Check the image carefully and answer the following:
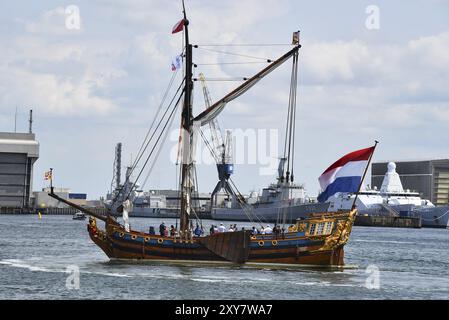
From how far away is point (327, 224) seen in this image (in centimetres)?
6556

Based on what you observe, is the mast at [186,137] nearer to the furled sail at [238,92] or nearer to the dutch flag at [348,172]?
the furled sail at [238,92]

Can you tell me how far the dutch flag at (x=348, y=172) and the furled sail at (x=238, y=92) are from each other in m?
9.05

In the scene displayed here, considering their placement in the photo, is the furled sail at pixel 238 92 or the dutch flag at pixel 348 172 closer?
the dutch flag at pixel 348 172

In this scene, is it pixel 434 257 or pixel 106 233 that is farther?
pixel 434 257

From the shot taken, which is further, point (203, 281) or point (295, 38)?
point (295, 38)

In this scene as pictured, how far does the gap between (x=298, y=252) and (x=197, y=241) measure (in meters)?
6.81

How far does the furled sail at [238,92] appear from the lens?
225ft

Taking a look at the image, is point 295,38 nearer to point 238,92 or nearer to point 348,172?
point 238,92

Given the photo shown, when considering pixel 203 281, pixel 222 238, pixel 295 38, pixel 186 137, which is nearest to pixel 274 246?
pixel 222 238

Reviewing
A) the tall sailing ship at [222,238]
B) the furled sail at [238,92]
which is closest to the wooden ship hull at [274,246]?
the tall sailing ship at [222,238]

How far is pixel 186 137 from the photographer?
69688 mm

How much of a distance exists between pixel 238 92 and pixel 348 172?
407 inches
